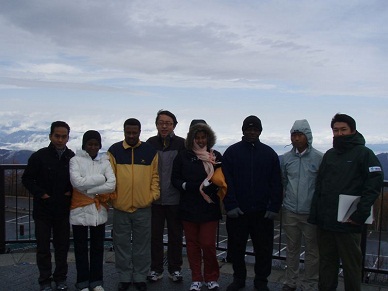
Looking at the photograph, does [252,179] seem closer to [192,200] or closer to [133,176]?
[192,200]

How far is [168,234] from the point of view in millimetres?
4742

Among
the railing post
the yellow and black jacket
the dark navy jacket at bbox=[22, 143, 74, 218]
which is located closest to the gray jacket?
the yellow and black jacket

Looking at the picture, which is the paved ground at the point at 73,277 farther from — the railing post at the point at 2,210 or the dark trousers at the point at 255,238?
the dark trousers at the point at 255,238

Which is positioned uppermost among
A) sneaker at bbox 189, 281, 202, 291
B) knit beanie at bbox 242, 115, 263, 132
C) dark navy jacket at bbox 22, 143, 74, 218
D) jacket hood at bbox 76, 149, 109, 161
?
knit beanie at bbox 242, 115, 263, 132

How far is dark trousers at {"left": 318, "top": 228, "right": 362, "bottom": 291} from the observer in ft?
12.6

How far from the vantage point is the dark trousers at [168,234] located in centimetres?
470

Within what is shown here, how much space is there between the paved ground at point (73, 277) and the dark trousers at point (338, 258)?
26.4 inches

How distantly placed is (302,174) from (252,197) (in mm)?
565

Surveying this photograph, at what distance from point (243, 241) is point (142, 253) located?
3.61 feet

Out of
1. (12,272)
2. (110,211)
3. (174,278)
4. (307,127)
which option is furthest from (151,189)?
(12,272)

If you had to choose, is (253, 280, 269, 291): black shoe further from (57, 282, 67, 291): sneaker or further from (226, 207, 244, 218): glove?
(57, 282, 67, 291): sneaker

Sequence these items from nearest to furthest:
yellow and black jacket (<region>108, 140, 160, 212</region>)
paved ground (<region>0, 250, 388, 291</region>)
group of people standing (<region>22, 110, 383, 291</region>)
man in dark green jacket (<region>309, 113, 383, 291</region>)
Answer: man in dark green jacket (<region>309, 113, 383, 291</region>), group of people standing (<region>22, 110, 383, 291</region>), yellow and black jacket (<region>108, 140, 160, 212</region>), paved ground (<region>0, 250, 388, 291</region>)

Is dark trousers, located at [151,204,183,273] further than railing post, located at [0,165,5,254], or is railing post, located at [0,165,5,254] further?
railing post, located at [0,165,5,254]

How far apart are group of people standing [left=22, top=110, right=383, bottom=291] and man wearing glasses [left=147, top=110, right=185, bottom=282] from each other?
13 cm
